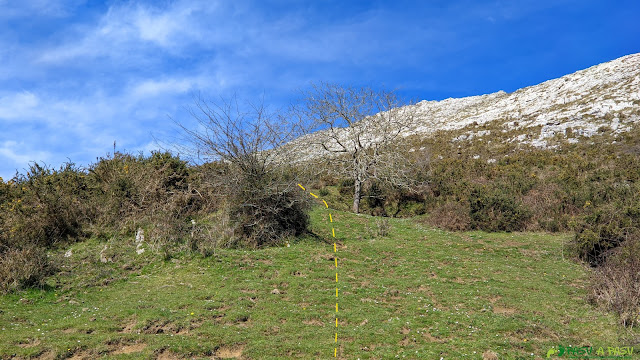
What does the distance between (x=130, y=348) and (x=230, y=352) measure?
2.27 metres

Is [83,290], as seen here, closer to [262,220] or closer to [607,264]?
[262,220]

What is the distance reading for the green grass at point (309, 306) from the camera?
8938mm

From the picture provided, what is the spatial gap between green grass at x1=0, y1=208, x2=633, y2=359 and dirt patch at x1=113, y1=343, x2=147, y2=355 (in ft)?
0.13

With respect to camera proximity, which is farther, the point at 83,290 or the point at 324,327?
the point at 83,290

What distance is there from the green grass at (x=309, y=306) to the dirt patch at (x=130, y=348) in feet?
0.13

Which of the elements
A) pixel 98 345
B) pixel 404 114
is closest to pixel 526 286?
pixel 98 345

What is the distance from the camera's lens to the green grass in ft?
29.3

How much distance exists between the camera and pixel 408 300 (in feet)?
39.8

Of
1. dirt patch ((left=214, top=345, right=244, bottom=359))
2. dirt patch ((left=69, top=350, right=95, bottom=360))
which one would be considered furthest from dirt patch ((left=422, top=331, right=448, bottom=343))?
dirt patch ((left=69, top=350, right=95, bottom=360))

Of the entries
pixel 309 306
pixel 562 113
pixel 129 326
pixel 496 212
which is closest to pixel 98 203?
pixel 129 326

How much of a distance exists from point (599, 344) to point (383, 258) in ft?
28.1

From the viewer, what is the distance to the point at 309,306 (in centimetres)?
1148

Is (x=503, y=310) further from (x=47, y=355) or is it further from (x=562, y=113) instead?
(x=562, y=113)

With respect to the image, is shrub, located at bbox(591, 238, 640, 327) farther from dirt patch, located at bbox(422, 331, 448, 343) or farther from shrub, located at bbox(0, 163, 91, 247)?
shrub, located at bbox(0, 163, 91, 247)
